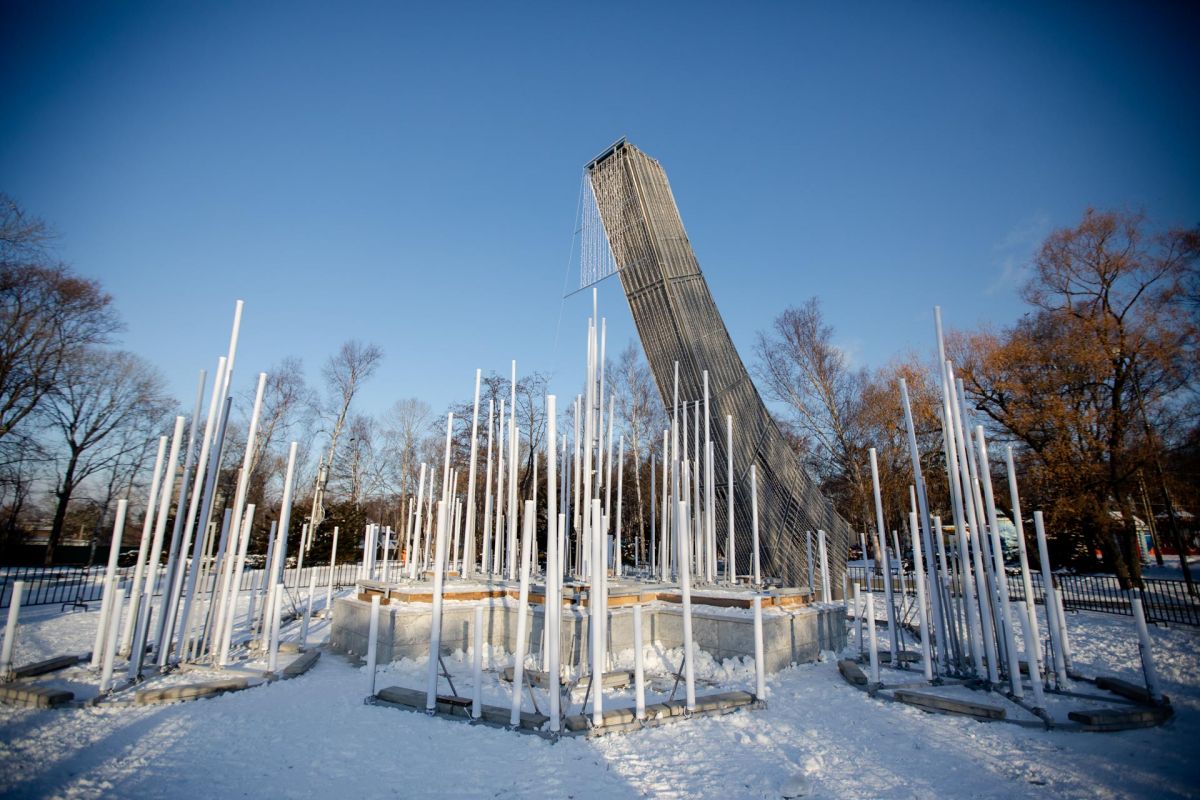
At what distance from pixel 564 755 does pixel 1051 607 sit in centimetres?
552

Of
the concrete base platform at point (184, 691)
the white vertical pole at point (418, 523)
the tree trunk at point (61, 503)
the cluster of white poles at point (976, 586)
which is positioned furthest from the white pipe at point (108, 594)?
the tree trunk at point (61, 503)

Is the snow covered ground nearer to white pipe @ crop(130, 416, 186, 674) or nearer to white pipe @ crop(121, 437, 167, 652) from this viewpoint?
white pipe @ crop(130, 416, 186, 674)

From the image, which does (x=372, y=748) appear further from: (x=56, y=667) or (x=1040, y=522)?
(x=1040, y=522)

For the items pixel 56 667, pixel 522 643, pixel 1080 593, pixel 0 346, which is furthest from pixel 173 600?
pixel 1080 593

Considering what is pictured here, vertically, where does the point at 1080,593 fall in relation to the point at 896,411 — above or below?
below

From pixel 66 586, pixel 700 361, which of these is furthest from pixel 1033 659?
pixel 66 586

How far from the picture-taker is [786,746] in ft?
15.5

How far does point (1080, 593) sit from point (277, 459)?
33019mm

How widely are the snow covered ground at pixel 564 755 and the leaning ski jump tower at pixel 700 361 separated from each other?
741cm

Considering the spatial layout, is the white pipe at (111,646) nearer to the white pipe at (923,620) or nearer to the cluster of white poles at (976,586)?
the cluster of white poles at (976,586)

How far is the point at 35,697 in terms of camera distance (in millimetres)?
5398

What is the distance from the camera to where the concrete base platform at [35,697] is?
17.6ft

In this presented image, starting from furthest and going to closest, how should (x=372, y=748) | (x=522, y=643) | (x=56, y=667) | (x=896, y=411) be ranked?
(x=896, y=411), (x=56, y=667), (x=522, y=643), (x=372, y=748)

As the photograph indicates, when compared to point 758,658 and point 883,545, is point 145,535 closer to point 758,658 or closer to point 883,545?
point 758,658
